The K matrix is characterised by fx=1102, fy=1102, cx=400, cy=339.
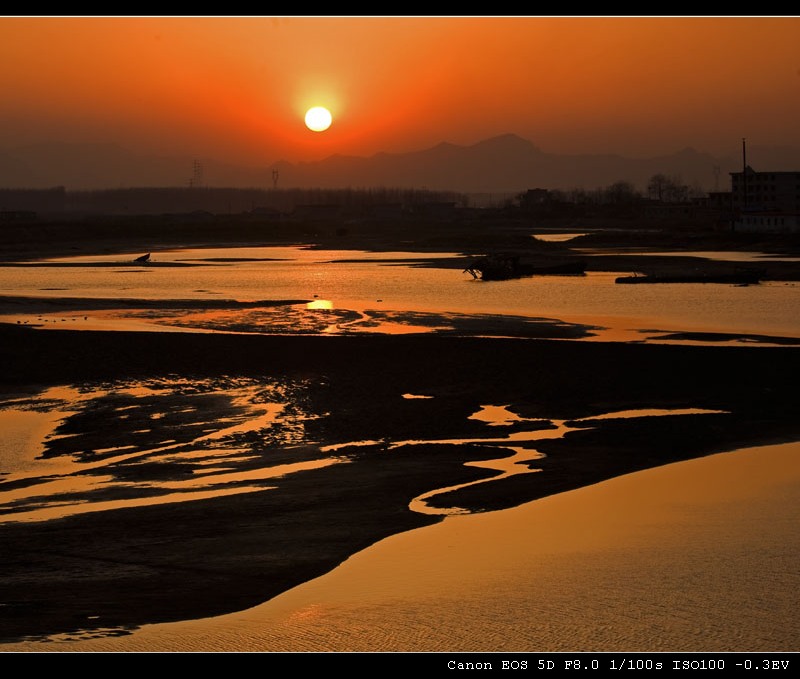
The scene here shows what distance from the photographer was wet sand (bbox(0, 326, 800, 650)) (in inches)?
534

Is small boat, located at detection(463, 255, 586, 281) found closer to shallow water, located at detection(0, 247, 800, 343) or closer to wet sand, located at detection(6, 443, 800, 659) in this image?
shallow water, located at detection(0, 247, 800, 343)

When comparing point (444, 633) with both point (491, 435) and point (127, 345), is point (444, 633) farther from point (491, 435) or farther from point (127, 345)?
point (127, 345)

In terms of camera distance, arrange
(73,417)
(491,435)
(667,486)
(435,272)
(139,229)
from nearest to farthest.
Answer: (667,486) → (491,435) → (73,417) → (435,272) → (139,229)

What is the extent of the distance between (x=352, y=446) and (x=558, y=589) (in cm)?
906

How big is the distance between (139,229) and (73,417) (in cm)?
15963

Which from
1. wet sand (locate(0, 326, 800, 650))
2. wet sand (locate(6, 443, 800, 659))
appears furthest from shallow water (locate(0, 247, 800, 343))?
wet sand (locate(6, 443, 800, 659))

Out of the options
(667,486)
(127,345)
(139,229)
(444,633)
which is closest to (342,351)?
(127,345)

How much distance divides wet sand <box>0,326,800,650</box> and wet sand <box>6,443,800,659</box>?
8.4 inches

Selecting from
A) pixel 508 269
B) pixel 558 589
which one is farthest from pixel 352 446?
pixel 508 269

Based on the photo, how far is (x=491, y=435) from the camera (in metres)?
23.1

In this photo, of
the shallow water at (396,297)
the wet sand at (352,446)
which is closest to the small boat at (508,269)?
the shallow water at (396,297)

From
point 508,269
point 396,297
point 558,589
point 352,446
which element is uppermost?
point 508,269

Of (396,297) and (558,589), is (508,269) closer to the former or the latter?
(396,297)

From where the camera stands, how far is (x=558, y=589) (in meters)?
13.7
